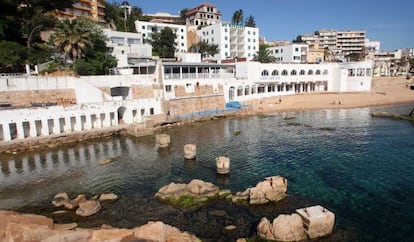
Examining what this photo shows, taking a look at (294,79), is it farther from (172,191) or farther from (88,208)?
(88,208)

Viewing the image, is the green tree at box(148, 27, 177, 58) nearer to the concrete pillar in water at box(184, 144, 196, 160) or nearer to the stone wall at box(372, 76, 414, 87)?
the concrete pillar in water at box(184, 144, 196, 160)

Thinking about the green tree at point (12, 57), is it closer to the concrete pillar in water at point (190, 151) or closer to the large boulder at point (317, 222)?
the concrete pillar in water at point (190, 151)

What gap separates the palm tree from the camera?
4159 centimetres

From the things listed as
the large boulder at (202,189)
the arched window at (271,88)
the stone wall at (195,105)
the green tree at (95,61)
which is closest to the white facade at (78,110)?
the stone wall at (195,105)

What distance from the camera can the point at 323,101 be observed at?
5628cm

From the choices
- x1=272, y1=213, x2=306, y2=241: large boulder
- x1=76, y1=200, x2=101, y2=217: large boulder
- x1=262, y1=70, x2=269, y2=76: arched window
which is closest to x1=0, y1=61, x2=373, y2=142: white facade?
x1=262, y1=70, x2=269, y2=76: arched window

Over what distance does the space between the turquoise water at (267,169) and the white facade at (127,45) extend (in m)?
30.1

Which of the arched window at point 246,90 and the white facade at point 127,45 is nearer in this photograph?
the arched window at point 246,90

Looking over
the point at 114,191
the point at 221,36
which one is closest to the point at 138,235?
the point at 114,191

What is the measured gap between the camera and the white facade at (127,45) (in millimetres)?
59231

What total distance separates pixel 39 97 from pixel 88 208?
984 inches

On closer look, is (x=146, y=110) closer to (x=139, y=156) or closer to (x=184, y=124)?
(x=184, y=124)

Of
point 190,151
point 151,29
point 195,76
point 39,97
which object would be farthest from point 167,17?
point 190,151

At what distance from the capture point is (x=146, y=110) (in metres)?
41.7
